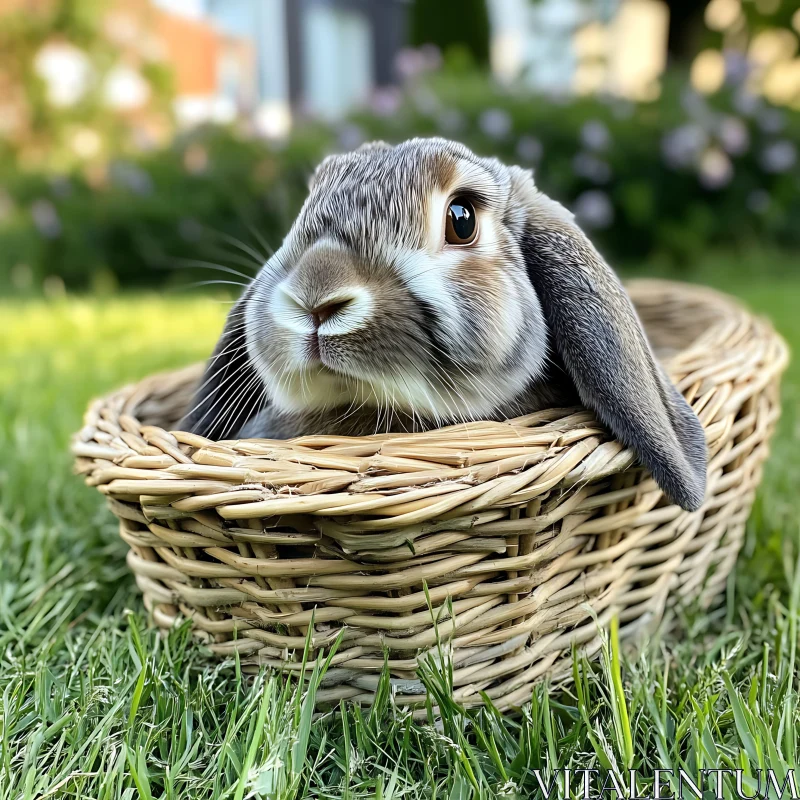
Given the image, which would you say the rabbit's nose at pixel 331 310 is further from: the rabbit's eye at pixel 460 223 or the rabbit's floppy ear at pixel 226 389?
the rabbit's floppy ear at pixel 226 389

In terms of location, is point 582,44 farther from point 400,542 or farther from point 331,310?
point 400,542

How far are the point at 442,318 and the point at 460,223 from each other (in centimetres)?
24

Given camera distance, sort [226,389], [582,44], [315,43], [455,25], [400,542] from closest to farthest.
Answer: [400,542], [226,389], [455,25], [582,44], [315,43]

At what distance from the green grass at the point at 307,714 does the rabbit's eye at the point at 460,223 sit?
833 millimetres

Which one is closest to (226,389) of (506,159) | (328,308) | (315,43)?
(328,308)

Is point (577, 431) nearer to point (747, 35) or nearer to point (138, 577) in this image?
point (138, 577)

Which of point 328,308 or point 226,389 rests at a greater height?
point 328,308

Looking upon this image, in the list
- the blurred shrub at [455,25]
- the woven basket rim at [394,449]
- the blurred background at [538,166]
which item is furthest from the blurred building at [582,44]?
the woven basket rim at [394,449]

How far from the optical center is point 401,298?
1461 mm

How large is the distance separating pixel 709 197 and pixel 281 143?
3649 mm

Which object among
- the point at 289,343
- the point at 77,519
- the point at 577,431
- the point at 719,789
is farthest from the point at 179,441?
the point at 719,789

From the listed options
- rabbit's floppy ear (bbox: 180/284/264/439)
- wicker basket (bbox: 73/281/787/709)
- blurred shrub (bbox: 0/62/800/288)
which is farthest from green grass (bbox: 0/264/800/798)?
blurred shrub (bbox: 0/62/800/288)

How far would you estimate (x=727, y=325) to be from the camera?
2221 mm

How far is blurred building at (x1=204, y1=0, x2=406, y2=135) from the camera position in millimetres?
12602
